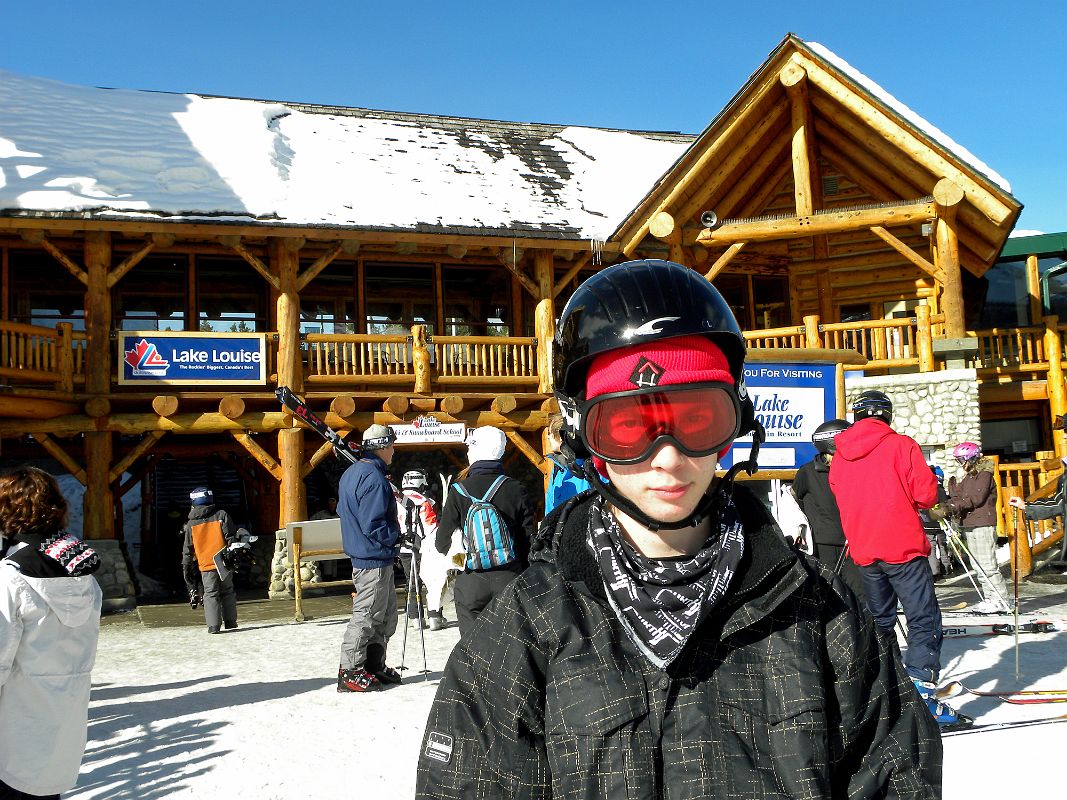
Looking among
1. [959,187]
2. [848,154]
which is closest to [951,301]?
[959,187]

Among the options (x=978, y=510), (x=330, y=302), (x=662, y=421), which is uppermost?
(x=330, y=302)

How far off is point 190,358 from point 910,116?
38.1 ft

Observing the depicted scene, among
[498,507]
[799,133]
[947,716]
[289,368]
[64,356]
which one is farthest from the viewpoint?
[799,133]

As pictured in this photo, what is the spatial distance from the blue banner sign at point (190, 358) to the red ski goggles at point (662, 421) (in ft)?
A: 44.1

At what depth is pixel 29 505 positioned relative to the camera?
3.71m

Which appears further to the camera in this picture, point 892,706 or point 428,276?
point 428,276

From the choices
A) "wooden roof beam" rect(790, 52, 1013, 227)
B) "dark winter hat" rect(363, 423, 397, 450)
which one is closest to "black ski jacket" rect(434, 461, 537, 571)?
"dark winter hat" rect(363, 423, 397, 450)

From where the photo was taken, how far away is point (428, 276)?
18516 millimetres

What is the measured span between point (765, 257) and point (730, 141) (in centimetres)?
341

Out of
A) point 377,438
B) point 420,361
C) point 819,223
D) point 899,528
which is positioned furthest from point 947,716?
point 420,361

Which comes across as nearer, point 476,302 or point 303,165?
point 303,165

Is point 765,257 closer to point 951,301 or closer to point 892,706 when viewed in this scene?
point 951,301

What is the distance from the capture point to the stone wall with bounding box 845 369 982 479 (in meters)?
13.6

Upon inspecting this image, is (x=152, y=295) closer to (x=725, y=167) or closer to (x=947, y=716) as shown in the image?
(x=725, y=167)
